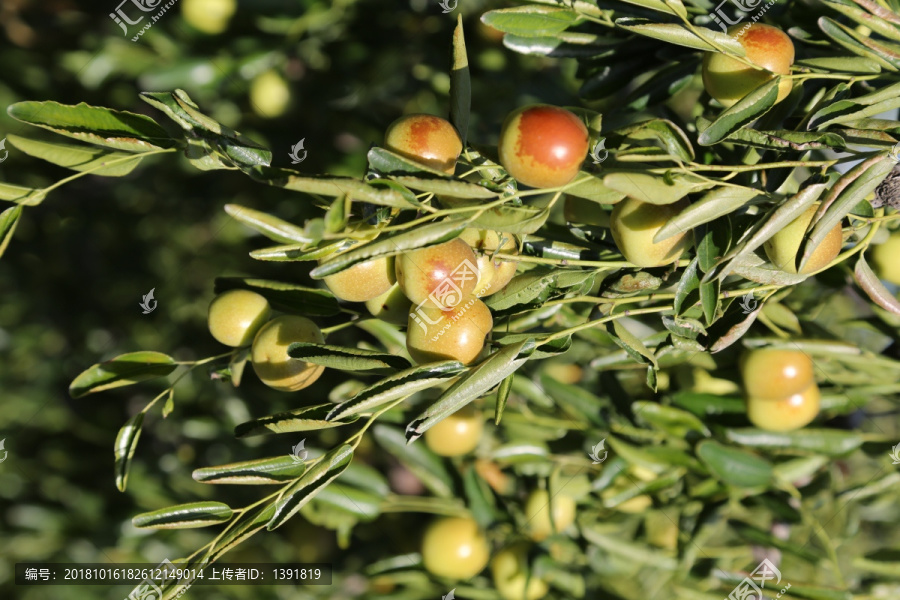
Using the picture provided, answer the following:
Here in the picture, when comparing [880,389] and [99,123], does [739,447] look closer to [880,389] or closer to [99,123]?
[880,389]

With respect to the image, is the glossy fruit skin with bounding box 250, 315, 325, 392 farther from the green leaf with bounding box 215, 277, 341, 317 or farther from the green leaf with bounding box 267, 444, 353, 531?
the green leaf with bounding box 267, 444, 353, 531

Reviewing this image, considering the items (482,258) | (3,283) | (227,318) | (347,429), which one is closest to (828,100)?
(482,258)

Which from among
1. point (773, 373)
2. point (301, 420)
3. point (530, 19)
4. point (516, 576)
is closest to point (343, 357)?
point (301, 420)

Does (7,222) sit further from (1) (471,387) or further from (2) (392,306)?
(1) (471,387)

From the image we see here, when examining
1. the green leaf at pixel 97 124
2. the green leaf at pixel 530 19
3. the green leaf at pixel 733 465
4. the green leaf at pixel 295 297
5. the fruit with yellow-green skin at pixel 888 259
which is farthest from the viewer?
the green leaf at pixel 733 465

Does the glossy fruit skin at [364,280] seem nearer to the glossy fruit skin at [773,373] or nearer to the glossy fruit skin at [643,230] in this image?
the glossy fruit skin at [643,230]

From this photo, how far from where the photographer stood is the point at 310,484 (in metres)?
0.79

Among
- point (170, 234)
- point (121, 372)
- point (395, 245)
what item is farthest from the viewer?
point (170, 234)

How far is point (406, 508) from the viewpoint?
1.50 m

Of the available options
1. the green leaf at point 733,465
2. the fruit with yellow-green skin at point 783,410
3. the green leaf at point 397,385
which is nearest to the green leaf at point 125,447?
the green leaf at point 397,385

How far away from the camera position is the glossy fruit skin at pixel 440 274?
765mm

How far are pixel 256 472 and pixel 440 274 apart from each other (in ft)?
1.26

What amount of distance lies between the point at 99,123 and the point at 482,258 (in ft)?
1.76

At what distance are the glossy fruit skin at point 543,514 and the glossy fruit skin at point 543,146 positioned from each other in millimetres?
925
